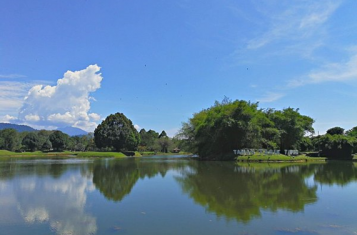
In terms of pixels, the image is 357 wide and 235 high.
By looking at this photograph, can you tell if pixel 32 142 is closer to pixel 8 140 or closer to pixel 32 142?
pixel 32 142

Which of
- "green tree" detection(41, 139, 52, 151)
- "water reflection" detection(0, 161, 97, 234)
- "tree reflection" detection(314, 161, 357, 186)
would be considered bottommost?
"water reflection" detection(0, 161, 97, 234)

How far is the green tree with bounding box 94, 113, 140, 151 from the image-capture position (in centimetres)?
8119

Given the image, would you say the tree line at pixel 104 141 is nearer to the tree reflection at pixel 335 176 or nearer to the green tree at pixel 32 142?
the green tree at pixel 32 142

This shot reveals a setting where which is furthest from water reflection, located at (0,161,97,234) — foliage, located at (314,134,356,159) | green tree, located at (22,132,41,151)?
green tree, located at (22,132,41,151)

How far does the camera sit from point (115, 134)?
8131cm

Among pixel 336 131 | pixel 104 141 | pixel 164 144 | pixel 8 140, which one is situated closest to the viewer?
pixel 336 131

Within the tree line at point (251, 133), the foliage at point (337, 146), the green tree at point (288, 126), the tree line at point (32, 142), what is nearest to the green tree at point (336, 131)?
the tree line at point (251, 133)

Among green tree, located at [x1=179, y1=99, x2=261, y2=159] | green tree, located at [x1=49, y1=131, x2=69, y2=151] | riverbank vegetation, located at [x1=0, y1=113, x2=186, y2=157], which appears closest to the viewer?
green tree, located at [x1=179, y1=99, x2=261, y2=159]

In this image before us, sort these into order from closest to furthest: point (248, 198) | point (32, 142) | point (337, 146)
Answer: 1. point (248, 198)
2. point (337, 146)
3. point (32, 142)

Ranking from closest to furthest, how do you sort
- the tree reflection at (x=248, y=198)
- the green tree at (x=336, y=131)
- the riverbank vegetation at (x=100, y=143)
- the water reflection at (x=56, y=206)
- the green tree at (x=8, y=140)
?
the water reflection at (x=56, y=206) → the tree reflection at (x=248, y=198) → the green tree at (x=336, y=131) → the riverbank vegetation at (x=100, y=143) → the green tree at (x=8, y=140)

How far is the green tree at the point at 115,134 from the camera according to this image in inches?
3196

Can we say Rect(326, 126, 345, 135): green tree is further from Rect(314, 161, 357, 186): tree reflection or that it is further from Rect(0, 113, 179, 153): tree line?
Rect(314, 161, 357, 186): tree reflection

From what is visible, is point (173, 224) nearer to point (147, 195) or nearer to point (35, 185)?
point (147, 195)

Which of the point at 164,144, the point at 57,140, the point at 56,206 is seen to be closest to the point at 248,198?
the point at 56,206
